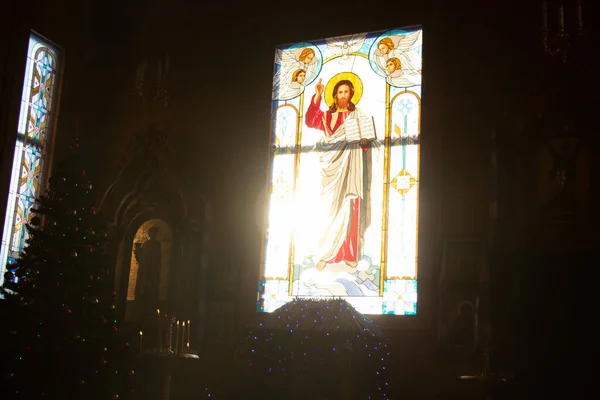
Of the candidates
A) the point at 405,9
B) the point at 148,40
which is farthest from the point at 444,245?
the point at 148,40

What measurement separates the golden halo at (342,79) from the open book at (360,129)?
0.79ft

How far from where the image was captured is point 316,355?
6.77 meters

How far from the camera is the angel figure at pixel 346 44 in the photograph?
8.66m

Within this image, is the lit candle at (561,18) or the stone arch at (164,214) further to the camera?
the stone arch at (164,214)

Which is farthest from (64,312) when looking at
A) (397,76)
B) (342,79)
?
(397,76)

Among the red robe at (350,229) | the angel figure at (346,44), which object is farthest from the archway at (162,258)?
the angel figure at (346,44)

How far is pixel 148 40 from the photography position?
31.7 ft

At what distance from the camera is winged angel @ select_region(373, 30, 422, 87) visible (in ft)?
27.0

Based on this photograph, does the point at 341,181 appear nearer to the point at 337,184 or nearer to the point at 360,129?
the point at 337,184

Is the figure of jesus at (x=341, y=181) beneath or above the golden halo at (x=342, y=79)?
beneath

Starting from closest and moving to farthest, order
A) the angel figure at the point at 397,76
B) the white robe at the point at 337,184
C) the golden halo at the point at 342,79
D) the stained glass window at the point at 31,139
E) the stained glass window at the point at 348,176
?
the stained glass window at the point at 348,176
the white robe at the point at 337,184
the angel figure at the point at 397,76
the golden halo at the point at 342,79
the stained glass window at the point at 31,139

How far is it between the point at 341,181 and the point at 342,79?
1.20 metres

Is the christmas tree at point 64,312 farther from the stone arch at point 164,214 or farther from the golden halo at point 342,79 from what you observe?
the golden halo at point 342,79

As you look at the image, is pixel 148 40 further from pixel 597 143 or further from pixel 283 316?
pixel 597 143
